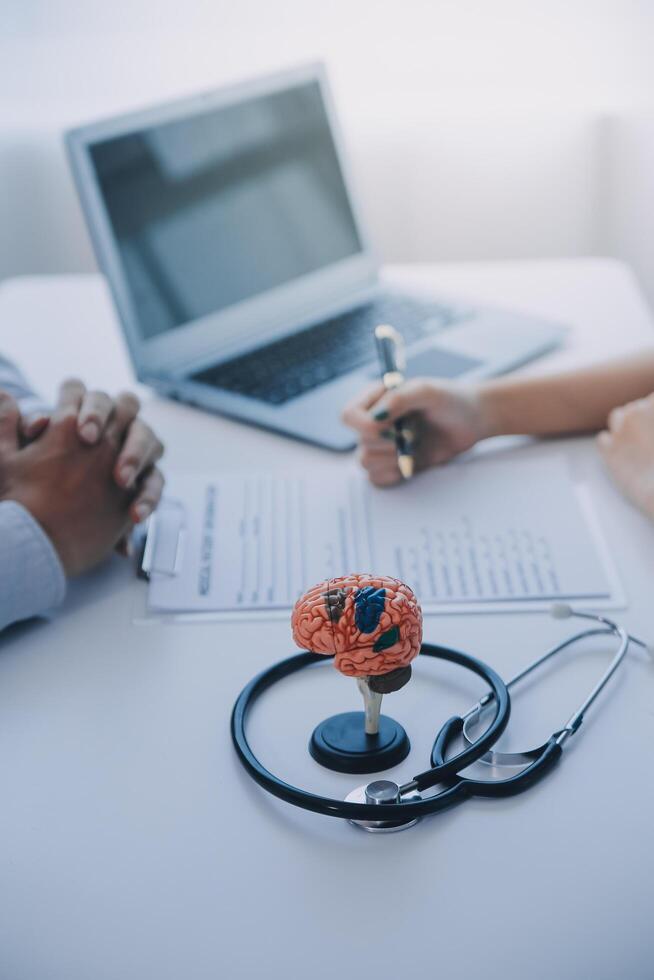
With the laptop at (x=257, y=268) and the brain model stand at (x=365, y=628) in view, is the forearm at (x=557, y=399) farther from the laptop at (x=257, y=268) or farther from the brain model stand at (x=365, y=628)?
the brain model stand at (x=365, y=628)

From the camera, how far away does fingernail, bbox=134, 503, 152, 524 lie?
0.83 meters

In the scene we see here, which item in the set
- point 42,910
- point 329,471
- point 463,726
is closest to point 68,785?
point 42,910

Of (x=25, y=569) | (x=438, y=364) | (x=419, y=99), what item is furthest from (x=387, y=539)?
(x=419, y=99)

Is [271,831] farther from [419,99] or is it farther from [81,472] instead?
[419,99]

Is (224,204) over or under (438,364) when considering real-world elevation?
over

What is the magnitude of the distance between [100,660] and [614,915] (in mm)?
385

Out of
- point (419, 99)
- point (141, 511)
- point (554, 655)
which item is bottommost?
point (554, 655)

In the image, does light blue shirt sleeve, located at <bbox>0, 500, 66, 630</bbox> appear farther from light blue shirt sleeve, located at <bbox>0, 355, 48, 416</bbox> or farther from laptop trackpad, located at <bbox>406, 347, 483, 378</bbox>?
laptop trackpad, located at <bbox>406, 347, 483, 378</bbox>

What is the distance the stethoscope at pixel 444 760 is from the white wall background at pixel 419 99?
1573 millimetres

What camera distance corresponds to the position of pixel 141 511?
83 centimetres

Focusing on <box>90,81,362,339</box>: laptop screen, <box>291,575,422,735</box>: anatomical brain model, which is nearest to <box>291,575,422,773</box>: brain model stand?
<box>291,575,422,735</box>: anatomical brain model

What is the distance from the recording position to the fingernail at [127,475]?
85 cm

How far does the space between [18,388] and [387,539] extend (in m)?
0.44

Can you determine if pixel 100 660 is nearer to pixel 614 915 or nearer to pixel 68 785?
pixel 68 785
